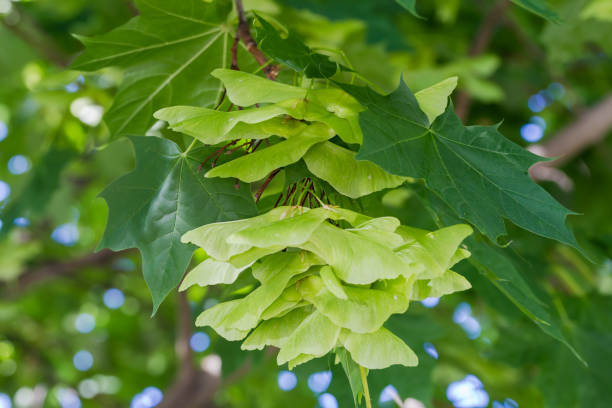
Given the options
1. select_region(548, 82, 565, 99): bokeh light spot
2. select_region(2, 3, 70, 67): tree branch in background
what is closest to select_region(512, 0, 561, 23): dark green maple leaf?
select_region(2, 3, 70, 67): tree branch in background

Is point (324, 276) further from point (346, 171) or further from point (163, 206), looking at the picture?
point (163, 206)

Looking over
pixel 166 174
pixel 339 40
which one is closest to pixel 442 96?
pixel 166 174

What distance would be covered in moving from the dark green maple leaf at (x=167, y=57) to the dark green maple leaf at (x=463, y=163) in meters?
0.31

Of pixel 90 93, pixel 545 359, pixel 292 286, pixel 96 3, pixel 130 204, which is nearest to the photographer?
pixel 292 286

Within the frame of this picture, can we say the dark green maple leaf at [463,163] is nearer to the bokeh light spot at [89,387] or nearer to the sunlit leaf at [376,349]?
the sunlit leaf at [376,349]

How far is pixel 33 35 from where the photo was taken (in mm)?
1786

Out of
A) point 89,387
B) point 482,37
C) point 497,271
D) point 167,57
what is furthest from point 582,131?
point 89,387

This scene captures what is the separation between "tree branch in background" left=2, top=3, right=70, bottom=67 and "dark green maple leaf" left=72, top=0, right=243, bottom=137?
2.78ft

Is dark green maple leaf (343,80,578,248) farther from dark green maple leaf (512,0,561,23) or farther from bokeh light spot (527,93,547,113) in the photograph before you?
bokeh light spot (527,93,547,113)

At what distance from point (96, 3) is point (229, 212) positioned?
1.32 metres

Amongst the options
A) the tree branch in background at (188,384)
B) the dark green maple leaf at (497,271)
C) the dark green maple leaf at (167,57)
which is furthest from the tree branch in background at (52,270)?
the dark green maple leaf at (497,271)

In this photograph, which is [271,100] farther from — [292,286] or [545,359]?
[545,359]

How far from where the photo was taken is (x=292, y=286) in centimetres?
53

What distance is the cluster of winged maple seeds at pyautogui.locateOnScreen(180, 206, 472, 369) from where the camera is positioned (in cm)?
48
